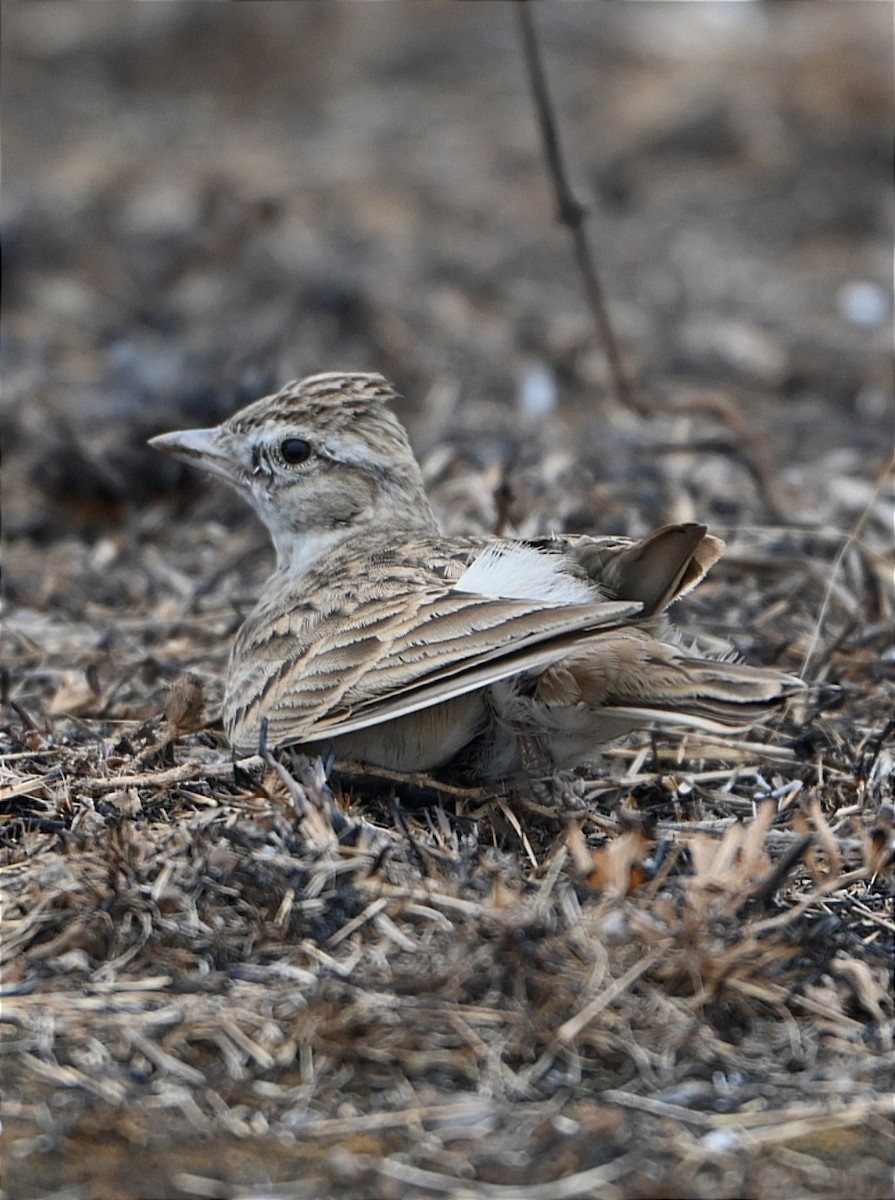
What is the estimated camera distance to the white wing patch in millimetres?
4594

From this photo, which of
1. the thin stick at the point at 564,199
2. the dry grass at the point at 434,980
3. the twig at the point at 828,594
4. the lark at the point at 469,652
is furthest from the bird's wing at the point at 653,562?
the thin stick at the point at 564,199

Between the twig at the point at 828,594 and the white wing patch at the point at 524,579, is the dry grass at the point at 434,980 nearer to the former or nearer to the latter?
the white wing patch at the point at 524,579

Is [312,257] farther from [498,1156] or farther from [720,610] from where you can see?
[498,1156]

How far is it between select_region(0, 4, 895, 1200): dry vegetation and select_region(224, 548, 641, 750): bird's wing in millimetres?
203

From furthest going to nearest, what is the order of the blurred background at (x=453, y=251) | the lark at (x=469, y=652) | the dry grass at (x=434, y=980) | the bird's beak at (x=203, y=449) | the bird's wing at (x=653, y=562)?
the blurred background at (x=453, y=251) < the bird's beak at (x=203, y=449) < the bird's wing at (x=653, y=562) < the lark at (x=469, y=652) < the dry grass at (x=434, y=980)

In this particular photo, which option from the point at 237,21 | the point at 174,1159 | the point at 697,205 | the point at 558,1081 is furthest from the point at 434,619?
the point at 237,21

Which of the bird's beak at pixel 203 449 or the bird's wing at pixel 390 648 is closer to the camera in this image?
the bird's wing at pixel 390 648

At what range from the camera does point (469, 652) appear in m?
4.25

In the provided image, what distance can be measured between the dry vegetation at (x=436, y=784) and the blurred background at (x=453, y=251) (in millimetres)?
49

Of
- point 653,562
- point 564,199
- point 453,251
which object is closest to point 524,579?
point 653,562

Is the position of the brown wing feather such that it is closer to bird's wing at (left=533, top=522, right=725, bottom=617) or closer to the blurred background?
bird's wing at (left=533, top=522, right=725, bottom=617)

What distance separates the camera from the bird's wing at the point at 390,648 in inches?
164

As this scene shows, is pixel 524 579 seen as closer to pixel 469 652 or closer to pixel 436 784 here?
pixel 469 652

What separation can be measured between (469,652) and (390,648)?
332mm
